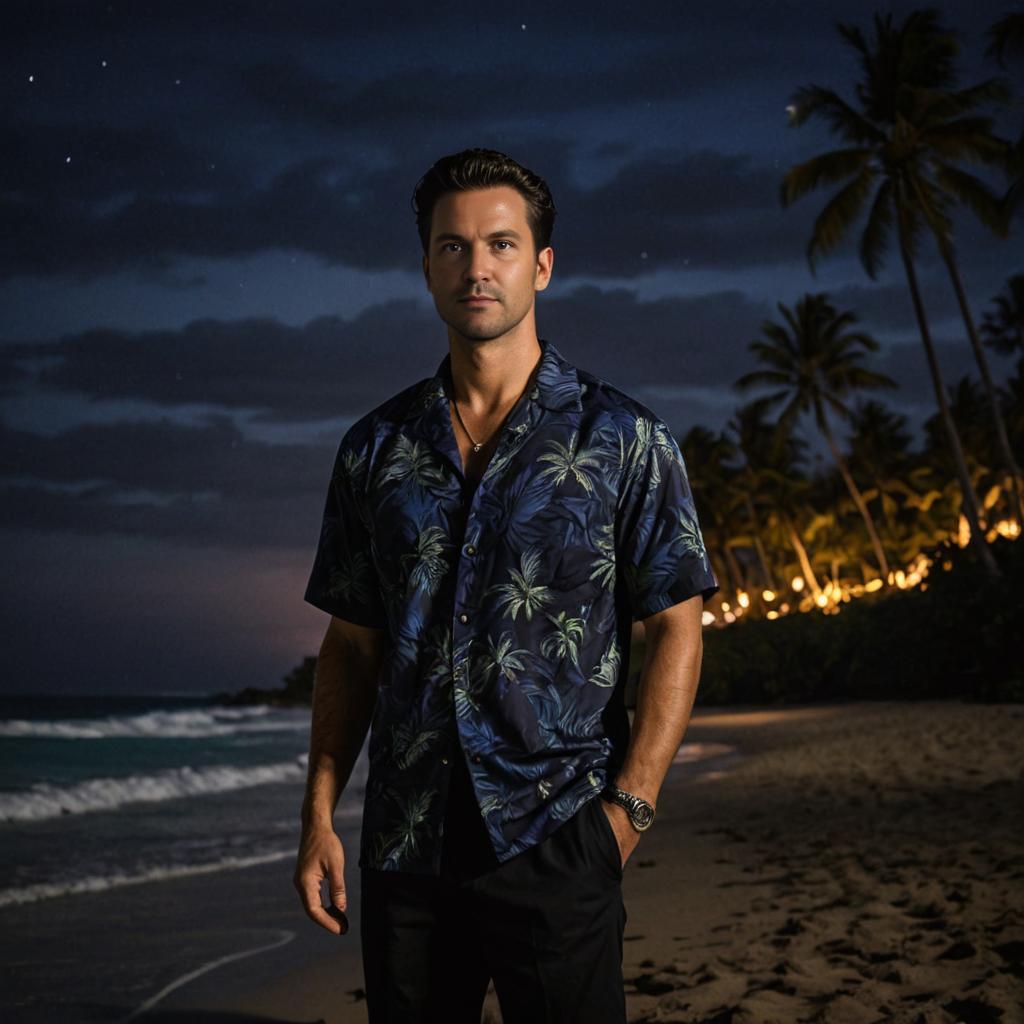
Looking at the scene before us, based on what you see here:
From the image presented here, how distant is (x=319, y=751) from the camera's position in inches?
84.5

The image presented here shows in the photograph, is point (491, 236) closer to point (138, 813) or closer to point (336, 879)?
point (336, 879)

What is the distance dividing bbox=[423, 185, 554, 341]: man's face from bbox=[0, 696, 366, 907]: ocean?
7.37 metres

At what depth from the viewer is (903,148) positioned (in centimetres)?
2533

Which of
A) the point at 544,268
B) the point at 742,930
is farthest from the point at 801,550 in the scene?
the point at 544,268

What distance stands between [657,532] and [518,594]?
0.89 ft

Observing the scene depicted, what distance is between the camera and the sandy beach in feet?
14.1

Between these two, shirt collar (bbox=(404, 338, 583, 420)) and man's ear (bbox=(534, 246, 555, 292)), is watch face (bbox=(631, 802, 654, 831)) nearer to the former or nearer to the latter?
shirt collar (bbox=(404, 338, 583, 420))

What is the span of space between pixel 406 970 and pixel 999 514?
45028 mm

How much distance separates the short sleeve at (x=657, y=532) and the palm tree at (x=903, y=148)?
2464cm

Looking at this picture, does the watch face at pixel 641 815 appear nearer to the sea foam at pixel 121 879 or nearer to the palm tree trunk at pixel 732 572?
the sea foam at pixel 121 879

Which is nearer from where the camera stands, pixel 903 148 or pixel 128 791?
pixel 128 791

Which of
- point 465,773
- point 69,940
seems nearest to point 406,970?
point 465,773

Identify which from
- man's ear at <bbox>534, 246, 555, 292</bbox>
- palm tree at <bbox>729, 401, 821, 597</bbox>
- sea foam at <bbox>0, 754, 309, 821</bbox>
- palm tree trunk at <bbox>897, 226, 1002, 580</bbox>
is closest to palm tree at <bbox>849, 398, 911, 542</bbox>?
palm tree at <bbox>729, 401, 821, 597</bbox>

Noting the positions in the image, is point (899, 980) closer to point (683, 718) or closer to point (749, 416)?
point (683, 718)
